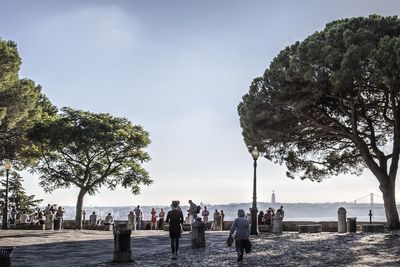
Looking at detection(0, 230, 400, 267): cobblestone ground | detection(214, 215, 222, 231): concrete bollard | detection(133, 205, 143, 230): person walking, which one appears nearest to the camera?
detection(0, 230, 400, 267): cobblestone ground

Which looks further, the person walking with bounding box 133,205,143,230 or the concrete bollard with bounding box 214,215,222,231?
the person walking with bounding box 133,205,143,230

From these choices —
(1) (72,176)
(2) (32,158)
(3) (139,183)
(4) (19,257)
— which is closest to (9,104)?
(2) (32,158)

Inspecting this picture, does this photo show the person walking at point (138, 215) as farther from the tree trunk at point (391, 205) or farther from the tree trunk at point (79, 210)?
the tree trunk at point (391, 205)

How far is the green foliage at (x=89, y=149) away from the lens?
35.5 metres

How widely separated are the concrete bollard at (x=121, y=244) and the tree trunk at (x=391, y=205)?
16.0 metres

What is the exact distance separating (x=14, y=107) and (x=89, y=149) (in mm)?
6805

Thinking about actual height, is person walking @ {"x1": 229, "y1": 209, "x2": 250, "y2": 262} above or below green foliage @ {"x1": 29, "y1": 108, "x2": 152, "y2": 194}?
below

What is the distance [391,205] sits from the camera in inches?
940

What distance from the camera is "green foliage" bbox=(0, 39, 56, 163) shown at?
106 feet

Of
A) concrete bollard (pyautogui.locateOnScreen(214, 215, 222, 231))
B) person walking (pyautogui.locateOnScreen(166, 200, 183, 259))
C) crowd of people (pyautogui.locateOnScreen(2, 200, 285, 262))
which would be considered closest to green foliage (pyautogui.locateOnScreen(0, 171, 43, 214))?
crowd of people (pyautogui.locateOnScreen(2, 200, 285, 262))

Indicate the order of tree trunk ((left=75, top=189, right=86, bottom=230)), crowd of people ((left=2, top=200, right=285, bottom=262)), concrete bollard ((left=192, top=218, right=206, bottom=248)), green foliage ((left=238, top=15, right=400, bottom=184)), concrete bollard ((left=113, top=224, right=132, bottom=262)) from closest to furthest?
1. concrete bollard ((left=113, top=224, right=132, bottom=262))
2. crowd of people ((left=2, top=200, right=285, bottom=262))
3. concrete bollard ((left=192, top=218, right=206, bottom=248))
4. green foliage ((left=238, top=15, right=400, bottom=184))
5. tree trunk ((left=75, top=189, right=86, bottom=230))

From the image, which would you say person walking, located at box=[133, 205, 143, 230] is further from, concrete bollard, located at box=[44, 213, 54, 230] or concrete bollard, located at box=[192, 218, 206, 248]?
concrete bollard, located at box=[192, 218, 206, 248]

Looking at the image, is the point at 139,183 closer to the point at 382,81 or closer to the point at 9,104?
the point at 9,104

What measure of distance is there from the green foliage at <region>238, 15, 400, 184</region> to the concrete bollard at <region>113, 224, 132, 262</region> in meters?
13.5
